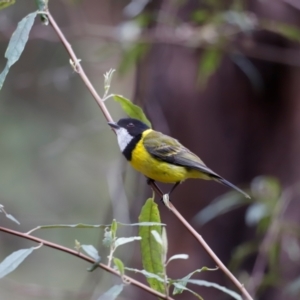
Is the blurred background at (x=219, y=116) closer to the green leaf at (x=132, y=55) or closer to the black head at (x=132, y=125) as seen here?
the green leaf at (x=132, y=55)

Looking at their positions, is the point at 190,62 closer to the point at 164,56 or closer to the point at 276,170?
the point at 164,56

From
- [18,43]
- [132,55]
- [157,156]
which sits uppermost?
[18,43]

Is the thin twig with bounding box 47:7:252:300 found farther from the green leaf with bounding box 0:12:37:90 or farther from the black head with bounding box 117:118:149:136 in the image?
the black head with bounding box 117:118:149:136

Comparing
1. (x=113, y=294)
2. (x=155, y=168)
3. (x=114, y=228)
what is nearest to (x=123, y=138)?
(x=155, y=168)

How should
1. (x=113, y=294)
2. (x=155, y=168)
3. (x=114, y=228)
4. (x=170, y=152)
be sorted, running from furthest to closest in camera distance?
(x=170, y=152), (x=155, y=168), (x=114, y=228), (x=113, y=294)

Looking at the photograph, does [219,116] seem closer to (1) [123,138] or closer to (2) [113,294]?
(1) [123,138]

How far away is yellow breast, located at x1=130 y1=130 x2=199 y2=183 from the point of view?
2.85 metres

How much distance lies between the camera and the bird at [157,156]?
2.87 metres

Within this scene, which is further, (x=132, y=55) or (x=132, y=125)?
(x=132, y=55)

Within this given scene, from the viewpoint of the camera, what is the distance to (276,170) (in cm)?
391

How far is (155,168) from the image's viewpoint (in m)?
2.89

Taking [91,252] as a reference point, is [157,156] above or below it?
below

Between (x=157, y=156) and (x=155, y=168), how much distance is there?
0.09 metres

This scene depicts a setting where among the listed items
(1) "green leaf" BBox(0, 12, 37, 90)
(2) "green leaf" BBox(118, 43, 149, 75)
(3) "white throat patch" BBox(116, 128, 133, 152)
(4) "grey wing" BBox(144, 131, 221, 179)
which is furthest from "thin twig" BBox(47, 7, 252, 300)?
(2) "green leaf" BBox(118, 43, 149, 75)
